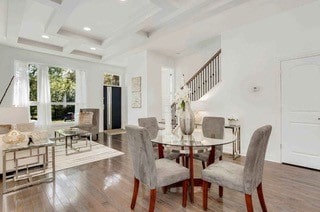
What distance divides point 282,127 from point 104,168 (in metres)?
3.59

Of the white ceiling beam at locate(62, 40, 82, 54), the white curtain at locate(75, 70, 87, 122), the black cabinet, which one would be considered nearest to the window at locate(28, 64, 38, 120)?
the white ceiling beam at locate(62, 40, 82, 54)

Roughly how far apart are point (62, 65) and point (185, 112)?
5.80 m

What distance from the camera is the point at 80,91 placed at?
7.19m

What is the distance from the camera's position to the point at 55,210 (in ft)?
6.88

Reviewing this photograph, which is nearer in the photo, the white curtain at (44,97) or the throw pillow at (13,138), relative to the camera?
the throw pillow at (13,138)

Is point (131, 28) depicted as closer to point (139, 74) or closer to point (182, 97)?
point (139, 74)

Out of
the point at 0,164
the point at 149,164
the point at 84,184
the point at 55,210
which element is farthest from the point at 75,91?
the point at 149,164

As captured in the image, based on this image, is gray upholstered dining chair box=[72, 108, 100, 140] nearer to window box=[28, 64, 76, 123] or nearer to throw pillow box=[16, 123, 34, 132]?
window box=[28, 64, 76, 123]

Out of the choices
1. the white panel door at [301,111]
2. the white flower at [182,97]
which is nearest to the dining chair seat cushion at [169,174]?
the white flower at [182,97]

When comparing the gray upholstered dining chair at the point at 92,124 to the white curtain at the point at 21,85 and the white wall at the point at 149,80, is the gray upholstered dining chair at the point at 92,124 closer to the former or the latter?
the white wall at the point at 149,80

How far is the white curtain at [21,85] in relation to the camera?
220 inches

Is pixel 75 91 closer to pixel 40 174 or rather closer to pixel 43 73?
pixel 43 73

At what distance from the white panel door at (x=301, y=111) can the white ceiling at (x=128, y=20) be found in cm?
119

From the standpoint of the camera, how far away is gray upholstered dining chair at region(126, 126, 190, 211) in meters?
1.87
